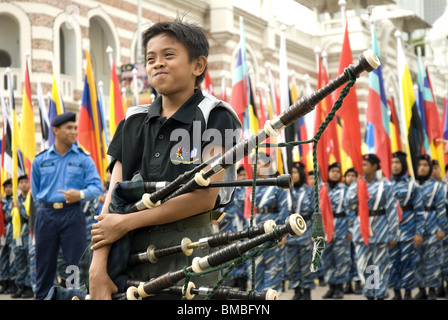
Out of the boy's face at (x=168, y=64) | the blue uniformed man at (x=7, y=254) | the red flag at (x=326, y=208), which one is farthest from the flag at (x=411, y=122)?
the boy's face at (x=168, y=64)

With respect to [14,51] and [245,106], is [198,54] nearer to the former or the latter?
[245,106]

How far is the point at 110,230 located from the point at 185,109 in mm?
547

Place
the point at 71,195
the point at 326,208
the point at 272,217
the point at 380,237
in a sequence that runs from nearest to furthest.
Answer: the point at 71,195
the point at 380,237
the point at 326,208
the point at 272,217

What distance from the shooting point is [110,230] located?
233cm

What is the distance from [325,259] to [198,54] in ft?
25.9

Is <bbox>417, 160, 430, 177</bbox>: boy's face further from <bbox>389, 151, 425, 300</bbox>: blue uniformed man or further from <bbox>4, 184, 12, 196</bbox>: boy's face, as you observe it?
<bbox>4, 184, 12, 196</bbox>: boy's face

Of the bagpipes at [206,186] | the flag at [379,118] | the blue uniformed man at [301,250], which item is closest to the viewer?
the bagpipes at [206,186]

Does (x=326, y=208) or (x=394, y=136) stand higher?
(x=394, y=136)

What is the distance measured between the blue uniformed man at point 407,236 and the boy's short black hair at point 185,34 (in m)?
6.77

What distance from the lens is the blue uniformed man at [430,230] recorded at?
923 centimetres

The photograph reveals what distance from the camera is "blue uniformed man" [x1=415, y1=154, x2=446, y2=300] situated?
30.3 ft

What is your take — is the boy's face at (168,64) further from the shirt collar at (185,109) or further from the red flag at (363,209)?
the red flag at (363,209)

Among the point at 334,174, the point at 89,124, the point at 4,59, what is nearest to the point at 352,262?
the point at 334,174

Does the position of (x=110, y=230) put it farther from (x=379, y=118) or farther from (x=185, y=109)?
(x=379, y=118)
